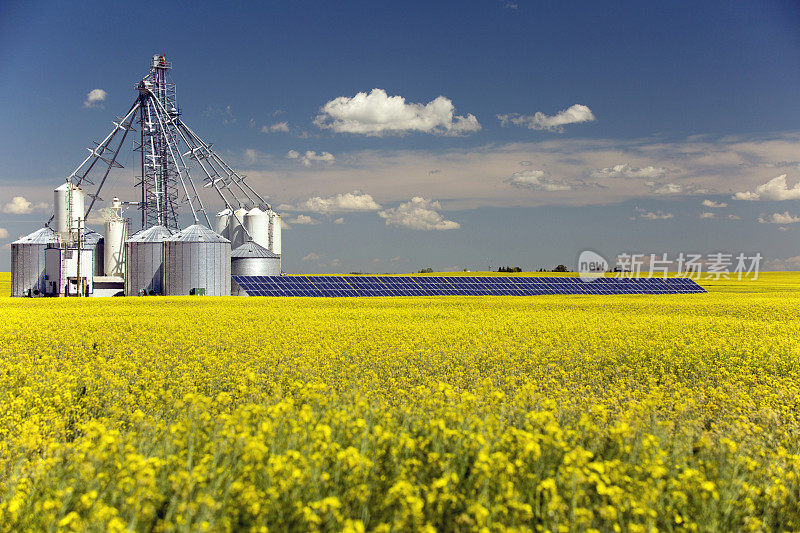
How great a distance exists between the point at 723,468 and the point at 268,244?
66.2m

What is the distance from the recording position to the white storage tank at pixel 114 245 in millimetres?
60219

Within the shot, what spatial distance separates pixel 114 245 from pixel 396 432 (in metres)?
63.0

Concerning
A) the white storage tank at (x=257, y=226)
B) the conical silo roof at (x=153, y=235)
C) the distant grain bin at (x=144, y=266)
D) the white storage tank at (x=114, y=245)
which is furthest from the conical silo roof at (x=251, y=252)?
the white storage tank at (x=114, y=245)

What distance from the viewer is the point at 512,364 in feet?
41.1

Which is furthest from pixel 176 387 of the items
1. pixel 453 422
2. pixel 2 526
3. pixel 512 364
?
pixel 512 364

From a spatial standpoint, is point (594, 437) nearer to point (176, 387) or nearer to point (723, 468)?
point (723, 468)

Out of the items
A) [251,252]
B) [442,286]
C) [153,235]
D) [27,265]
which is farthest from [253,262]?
[27,265]

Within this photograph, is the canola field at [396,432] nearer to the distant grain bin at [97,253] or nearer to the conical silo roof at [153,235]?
the conical silo roof at [153,235]

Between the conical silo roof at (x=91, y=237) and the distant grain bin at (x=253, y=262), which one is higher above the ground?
the conical silo roof at (x=91, y=237)

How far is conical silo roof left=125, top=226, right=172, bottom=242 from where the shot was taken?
2220 inches

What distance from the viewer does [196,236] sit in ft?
180

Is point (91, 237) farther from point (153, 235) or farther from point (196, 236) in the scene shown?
point (196, 236)

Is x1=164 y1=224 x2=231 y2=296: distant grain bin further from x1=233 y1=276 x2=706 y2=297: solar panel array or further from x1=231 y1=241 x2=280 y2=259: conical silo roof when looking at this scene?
x1=231 y1=241 x2=280 y2=259: conical silo roof

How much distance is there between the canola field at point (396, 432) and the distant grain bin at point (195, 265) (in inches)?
1479
